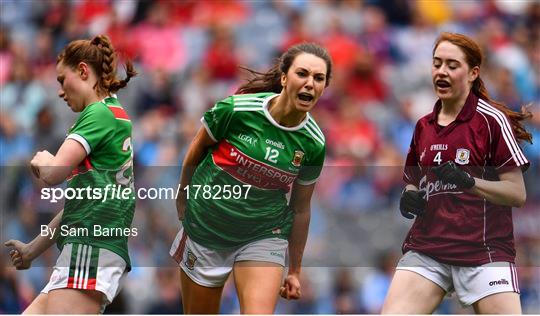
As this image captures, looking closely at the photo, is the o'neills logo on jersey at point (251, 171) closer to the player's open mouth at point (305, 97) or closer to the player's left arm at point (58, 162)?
the player's open mouth at point (305, 97)

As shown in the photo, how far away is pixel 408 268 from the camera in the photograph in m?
6.22

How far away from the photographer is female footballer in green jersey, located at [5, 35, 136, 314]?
5.86 metres

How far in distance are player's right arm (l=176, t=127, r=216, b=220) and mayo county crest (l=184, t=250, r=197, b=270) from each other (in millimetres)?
196

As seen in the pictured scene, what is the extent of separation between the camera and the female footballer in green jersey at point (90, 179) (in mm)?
5859

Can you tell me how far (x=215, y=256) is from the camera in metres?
6.44

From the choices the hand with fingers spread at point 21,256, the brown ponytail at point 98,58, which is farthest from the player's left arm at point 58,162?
the hand with fingers spread at point 21,256

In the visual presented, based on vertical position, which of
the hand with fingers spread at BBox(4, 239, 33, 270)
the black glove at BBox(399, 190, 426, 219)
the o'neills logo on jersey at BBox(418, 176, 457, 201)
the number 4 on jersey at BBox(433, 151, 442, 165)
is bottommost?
the hand with fingers spread at BBox(4, 239, 33, 270)

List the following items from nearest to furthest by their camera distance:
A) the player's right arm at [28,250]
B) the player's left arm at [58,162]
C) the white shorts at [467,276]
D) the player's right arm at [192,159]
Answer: the player's left arm at [58,162] → the white shorts at [467,276] → the player's right arm at [28,250] → the player's right arm at [192,159]

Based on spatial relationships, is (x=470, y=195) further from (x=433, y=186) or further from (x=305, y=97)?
(x=305, y=97)

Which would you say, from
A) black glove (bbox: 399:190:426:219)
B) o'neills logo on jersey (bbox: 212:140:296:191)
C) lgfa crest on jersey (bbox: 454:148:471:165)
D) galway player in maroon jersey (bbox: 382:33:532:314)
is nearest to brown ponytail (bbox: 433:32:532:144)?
galway player in maroon jersey (bbox: 382:33:532:314)

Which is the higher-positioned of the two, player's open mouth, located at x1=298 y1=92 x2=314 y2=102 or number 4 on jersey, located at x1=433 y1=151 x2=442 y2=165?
player's open mouth, located at x1=298 y1=92 x2=314 y2=102

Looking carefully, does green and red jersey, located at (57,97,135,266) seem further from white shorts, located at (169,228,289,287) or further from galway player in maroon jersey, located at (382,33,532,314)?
galway player in maroon jersey, located at (382,33,532,314)

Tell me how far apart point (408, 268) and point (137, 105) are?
534cm

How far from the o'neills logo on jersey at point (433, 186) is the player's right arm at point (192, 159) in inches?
39.8
